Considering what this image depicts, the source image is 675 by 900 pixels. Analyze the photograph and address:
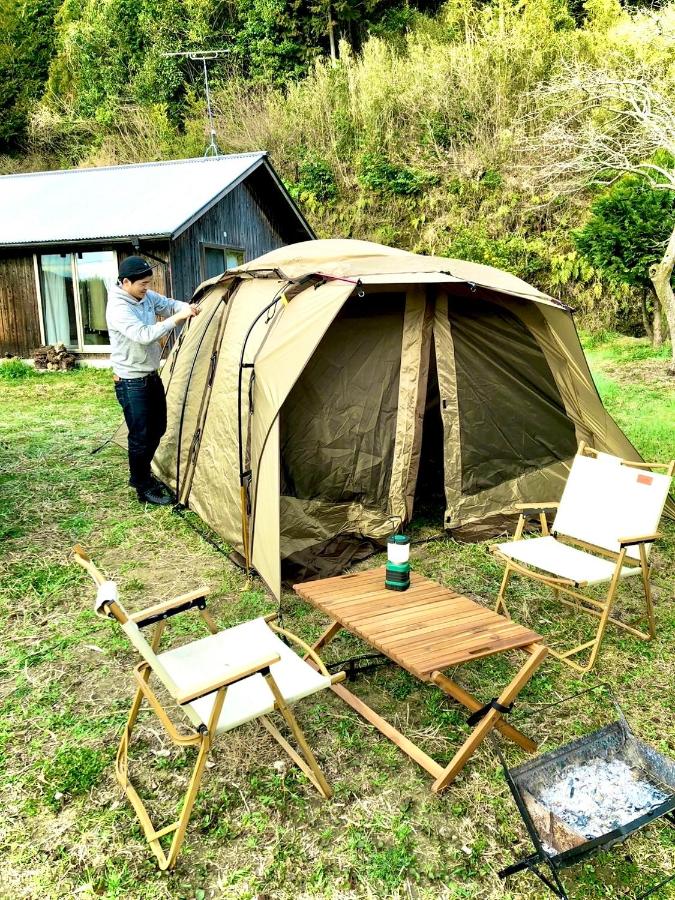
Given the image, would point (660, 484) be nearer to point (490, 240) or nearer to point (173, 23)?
point (490, 240)

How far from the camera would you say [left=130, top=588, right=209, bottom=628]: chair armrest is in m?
2.41

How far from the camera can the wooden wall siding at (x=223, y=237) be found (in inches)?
482

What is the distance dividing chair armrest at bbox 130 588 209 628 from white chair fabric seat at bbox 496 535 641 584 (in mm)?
1770

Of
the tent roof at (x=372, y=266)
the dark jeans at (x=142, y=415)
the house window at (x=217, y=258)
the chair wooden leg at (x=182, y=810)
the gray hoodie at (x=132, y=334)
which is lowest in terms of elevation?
the chair wooden leg at (x=182, y=810)

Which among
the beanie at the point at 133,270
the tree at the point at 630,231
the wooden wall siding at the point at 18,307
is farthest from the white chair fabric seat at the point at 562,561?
the wooden wall siding at the point at 18,307

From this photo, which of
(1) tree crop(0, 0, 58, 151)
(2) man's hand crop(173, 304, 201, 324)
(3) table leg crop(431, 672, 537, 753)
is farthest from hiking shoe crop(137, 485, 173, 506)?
(1) tree crop(0, 0, 58, 151)

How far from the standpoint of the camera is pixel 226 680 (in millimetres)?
2053

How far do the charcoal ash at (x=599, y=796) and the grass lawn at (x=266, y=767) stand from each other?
17 centimetres

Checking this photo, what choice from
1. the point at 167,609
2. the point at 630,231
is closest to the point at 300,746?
the point at 167,609

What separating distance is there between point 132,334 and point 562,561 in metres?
3.38

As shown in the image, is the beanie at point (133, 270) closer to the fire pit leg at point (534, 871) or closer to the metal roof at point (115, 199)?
the fire pit leg at point (534, 871)

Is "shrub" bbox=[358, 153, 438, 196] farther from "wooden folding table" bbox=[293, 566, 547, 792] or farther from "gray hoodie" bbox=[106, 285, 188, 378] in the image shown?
"wooden folding table" bbox=[293, 566, 547, 792]

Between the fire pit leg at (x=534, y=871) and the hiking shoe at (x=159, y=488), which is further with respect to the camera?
the hiking shoe at (x=159, y=488)

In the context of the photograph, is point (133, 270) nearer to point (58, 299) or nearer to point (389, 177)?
point (58, 299)
